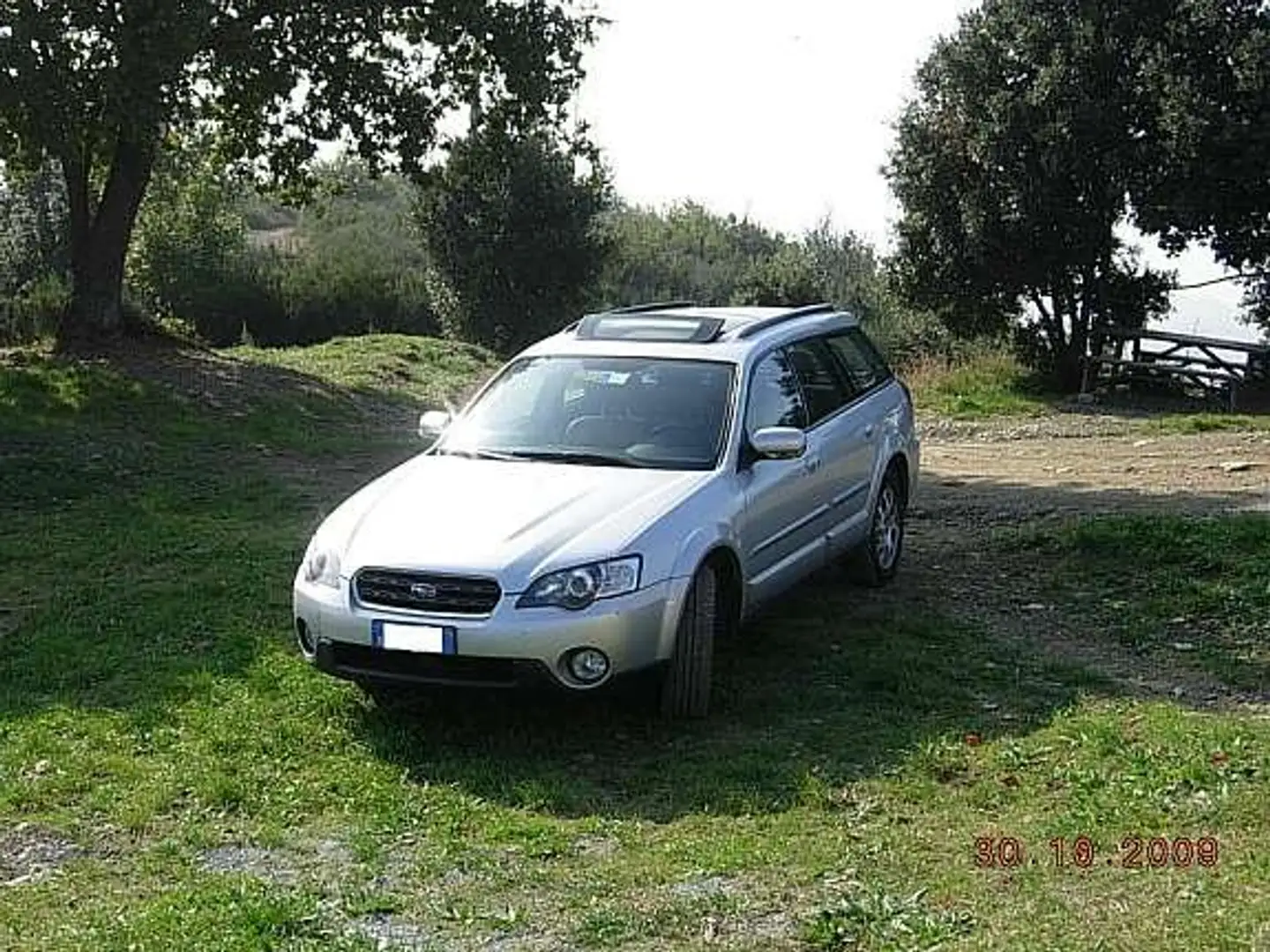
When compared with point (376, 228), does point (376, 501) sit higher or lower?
lower

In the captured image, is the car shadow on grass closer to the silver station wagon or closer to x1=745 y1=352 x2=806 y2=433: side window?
the silver station wagon

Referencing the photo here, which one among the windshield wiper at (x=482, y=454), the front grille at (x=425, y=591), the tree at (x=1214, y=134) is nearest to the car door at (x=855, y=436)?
the windshield wiper at (x=482, y=454)

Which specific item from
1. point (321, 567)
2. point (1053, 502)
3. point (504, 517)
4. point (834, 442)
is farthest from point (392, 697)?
point (1053, 502)

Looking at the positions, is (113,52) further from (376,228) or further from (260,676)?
(376,228)

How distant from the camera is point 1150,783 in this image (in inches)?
218

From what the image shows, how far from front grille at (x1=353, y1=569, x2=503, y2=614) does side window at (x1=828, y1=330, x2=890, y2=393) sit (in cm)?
348


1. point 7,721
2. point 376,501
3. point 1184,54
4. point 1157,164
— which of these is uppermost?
point 1184,54

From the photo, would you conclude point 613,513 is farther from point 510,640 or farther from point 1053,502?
point 1053,502

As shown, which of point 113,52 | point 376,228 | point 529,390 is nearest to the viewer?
point 529,390

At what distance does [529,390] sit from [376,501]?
130 cm

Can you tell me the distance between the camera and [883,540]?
9.29m

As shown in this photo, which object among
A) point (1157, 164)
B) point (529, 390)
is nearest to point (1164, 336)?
point (1157, 164)

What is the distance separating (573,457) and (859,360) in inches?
105

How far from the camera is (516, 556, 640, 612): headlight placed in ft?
20.2
